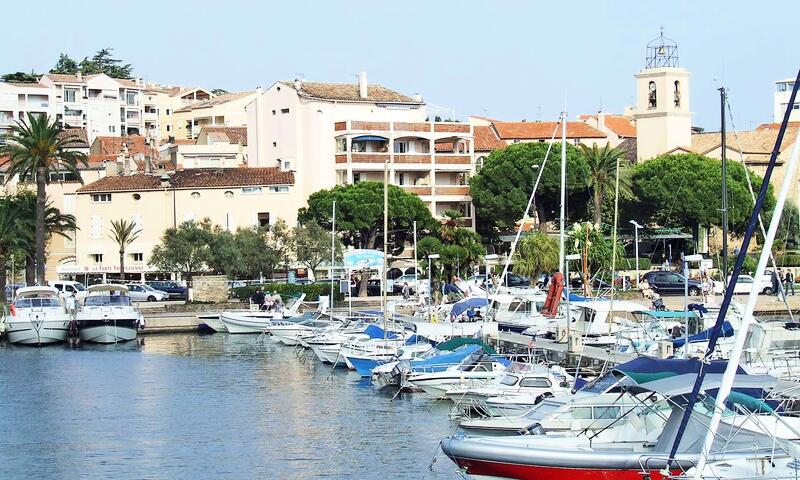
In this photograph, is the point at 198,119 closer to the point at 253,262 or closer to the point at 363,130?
the point at 363,130

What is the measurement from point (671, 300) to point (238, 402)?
32177mm

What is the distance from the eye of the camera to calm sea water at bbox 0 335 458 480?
3659 cm

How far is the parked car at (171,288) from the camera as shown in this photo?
86.2m

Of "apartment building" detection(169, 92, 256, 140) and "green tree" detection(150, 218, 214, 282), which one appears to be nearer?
"green tree" detection(150, 218, 214, 282)

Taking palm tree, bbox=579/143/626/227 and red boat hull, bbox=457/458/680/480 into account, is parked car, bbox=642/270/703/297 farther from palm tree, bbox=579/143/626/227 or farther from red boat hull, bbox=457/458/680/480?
red boat hull, bbox=457/458/680/480

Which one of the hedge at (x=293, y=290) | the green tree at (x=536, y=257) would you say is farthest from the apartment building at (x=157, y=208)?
the green tree at (x=536, y=257)

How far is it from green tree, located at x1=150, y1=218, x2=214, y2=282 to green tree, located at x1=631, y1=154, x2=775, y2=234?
31582 mm

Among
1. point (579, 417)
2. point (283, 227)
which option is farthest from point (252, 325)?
point (579, 417)

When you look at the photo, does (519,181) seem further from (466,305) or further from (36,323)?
(36,323)

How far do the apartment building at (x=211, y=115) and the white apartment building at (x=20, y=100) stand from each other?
15272mm

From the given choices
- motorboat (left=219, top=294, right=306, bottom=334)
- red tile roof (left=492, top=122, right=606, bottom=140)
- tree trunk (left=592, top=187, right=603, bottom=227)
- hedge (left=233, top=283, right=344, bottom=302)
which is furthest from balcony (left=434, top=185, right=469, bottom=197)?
motorboat (left=219, top=294, right=306, bottom=334)

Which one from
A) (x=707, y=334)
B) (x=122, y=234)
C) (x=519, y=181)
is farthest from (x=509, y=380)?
(x=519, y=181)

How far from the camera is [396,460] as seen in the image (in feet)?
120

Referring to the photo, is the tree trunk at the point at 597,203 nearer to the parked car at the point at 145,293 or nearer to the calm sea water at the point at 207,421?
the parked car at the point at 145,293
